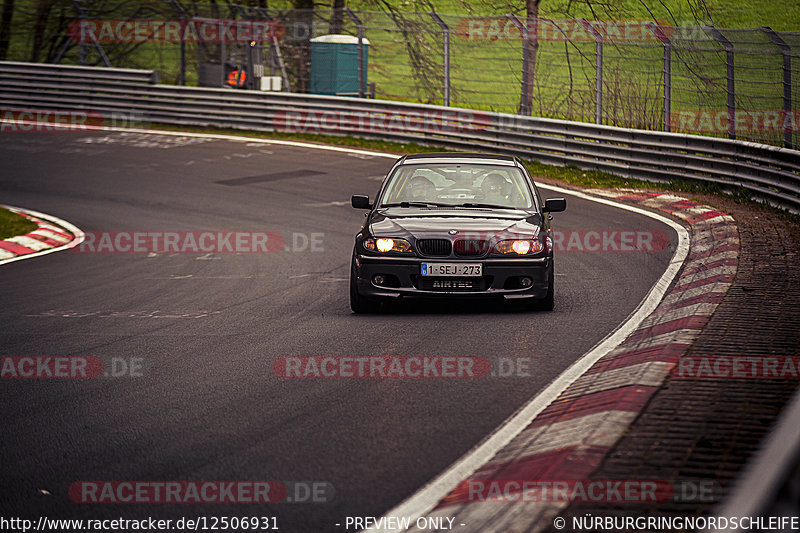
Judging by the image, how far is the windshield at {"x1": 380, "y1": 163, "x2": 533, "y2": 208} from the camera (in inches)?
387

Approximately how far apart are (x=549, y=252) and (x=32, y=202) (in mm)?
10617

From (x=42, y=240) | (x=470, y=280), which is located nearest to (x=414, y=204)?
(x=470, y=280)

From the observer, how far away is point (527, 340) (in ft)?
25.7

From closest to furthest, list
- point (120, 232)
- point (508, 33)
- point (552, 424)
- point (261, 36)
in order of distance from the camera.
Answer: point (552, 424), point (120, 232), point (508, 33), point (261, 36)

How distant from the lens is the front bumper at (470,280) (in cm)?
882

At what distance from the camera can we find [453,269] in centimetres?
881

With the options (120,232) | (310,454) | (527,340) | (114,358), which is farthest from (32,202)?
(310,454)

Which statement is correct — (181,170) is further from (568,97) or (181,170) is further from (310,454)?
(310,454)

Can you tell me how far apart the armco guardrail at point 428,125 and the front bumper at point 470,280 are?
6.57m

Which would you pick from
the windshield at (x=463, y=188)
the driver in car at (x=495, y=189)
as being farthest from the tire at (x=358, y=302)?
the driver in car at (x=495, y=189)

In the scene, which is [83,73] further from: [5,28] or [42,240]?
[42,240]

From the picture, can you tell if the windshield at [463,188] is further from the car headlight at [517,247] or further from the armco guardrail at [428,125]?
the armco guardrail at [428,125]

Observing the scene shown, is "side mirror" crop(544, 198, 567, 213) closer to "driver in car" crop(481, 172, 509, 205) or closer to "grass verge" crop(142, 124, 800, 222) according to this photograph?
"driver in car" crop(481, 172, 509, 205)

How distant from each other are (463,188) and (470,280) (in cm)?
157
